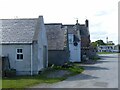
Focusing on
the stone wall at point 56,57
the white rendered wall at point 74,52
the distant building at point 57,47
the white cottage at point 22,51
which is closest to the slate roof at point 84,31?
the white rendered wall at point 74,52

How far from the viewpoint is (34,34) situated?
31.6m

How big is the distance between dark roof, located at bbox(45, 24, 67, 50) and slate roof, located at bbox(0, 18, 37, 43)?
1224 centimetres

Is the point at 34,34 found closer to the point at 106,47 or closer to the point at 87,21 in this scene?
the point at 87,21

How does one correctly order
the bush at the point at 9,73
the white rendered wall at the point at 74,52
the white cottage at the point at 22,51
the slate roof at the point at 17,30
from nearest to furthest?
the bush at the point at 9,73 < the white cottage at the point at 22,51 < the slate roof at the point at 17,30 < the white rendered wall at the point at 74,52

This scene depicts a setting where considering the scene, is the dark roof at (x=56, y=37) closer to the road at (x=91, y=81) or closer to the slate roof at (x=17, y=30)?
the slate roof at (x=17, y=30)

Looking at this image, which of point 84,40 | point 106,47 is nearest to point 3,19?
point 84,40

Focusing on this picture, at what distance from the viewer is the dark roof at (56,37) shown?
46.2m

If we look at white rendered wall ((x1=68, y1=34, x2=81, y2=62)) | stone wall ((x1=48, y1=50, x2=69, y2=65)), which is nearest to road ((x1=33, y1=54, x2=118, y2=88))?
stone wall ((x1=48, y1=50, x2=69, y2=65))

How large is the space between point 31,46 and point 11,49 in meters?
2.09

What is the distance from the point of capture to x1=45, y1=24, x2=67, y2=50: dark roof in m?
46.2

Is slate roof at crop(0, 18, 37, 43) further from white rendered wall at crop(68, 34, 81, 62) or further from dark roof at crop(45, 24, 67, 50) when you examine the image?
white rendered wall at crop(68, 34, 81, 62)

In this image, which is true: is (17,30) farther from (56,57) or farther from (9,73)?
(56,57)

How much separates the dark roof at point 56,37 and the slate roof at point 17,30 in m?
12.2

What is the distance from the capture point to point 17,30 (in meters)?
32.6
